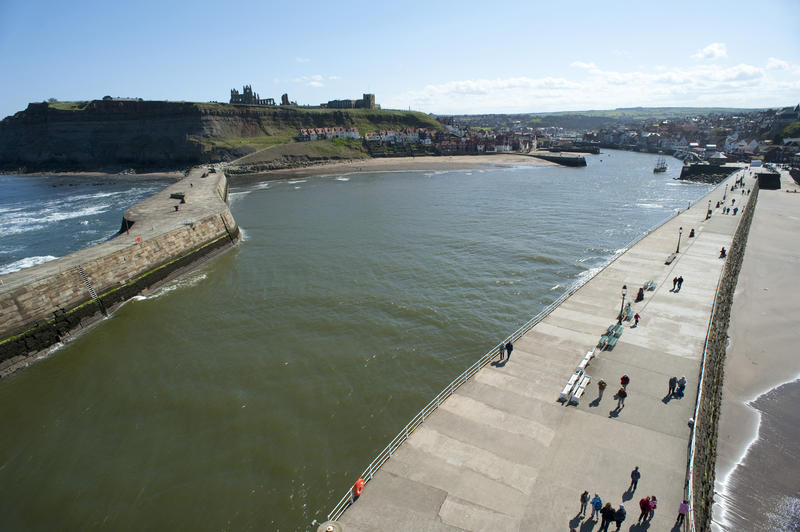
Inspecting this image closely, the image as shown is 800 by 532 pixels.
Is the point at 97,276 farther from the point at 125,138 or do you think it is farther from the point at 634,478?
the point at 125,138

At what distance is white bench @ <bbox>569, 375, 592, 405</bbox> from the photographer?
1373 centimetres

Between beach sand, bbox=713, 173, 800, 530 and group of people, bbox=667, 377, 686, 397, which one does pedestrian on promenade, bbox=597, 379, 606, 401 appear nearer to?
group of people, bbox=667, 377, 686, 397

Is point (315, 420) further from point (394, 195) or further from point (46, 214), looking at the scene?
point (46, 214)

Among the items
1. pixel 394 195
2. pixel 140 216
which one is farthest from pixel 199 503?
pixel 394 195

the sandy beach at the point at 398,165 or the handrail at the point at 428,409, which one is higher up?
the sandy beach at the point at 398,165

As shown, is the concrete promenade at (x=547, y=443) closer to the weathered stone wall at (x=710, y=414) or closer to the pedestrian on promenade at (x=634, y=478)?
the pedestrian on promenade at (x=634, y=478)

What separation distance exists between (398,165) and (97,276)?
3638 inches

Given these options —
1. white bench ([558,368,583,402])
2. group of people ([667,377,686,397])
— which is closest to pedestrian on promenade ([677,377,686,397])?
group of people ([667,377,686,397])

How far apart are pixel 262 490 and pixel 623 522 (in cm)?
1014

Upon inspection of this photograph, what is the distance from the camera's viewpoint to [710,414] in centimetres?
1406

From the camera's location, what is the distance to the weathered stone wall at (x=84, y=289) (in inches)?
797

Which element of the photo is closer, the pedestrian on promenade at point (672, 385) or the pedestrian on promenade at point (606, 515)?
the pedestrian on promenade at point (606, 515)

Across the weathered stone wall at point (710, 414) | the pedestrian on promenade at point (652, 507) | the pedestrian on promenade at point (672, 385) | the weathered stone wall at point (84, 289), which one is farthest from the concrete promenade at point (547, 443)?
the weathered stone wall at point (84, 289)

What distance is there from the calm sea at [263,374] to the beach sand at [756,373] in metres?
9.37
